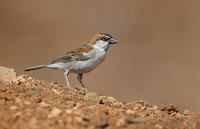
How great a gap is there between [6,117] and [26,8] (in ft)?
98.3

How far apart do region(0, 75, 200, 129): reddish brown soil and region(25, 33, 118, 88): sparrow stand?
334 centimetres

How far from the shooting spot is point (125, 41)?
3550cm

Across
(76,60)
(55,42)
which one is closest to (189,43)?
(55,42)

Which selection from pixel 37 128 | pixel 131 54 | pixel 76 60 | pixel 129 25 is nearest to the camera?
pixel 37 128

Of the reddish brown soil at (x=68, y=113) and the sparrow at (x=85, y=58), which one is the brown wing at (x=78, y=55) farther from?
the reddish brown soil at (x=68, y=113)

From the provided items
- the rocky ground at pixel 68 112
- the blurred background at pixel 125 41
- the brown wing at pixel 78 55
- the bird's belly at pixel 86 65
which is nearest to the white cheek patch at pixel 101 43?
the brown wing at pixel 78 55

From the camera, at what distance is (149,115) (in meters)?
11.7

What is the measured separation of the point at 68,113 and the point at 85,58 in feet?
18.9

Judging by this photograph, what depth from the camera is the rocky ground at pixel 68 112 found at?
10.2 metres

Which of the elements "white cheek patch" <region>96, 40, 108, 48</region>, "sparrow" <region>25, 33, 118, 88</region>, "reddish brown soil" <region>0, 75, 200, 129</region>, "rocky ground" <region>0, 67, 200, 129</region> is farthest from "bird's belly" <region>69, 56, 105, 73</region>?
"reddish brown soil" <region>0, 75, 200, 129</region>

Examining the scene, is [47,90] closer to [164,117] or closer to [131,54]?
[164,117]

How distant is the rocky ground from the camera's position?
1016 cm

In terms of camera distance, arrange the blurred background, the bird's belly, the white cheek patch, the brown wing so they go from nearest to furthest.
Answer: the bird's belly < the brown wing < the white cheek patch < the blurred background

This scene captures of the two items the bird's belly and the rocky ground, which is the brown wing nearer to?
the bird's belly
